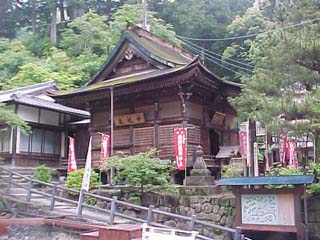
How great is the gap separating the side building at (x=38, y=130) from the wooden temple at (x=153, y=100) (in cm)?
187

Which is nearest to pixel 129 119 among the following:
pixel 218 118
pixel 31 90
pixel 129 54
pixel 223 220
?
pixel 129 54

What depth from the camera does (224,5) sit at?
4300 cm

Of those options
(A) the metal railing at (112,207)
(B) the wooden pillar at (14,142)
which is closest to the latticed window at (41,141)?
(B) the wooden pillar at (14,142)

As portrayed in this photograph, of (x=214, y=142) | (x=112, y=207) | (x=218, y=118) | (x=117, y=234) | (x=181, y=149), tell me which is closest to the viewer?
(x=117, y=234)

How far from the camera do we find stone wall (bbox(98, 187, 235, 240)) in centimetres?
1330

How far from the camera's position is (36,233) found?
11.1 m

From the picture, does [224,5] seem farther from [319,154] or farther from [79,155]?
[319,154]

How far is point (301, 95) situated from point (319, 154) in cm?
207

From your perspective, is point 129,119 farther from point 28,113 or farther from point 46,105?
point 28,113

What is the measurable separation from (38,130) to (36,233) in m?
11.4

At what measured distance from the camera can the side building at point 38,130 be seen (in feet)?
66.4

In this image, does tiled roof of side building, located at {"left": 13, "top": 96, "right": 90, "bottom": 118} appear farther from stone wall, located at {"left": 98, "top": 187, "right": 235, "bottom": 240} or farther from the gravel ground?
the gravel ground

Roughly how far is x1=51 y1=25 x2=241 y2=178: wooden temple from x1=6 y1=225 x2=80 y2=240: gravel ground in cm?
713

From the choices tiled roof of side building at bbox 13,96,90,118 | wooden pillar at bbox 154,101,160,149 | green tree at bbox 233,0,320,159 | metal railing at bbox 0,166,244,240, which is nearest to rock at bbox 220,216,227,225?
metal railing at bbox 0,166,244,240
